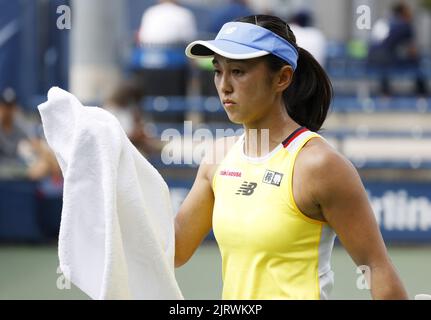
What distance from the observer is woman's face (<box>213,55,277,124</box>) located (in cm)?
344

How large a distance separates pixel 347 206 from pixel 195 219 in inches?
25.2

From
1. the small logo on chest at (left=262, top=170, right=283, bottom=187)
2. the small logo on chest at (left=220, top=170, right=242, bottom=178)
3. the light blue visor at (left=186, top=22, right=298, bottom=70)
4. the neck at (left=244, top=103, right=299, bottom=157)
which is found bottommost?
the small logo on chest at (left=220, top=170, right=242, bottom=178)

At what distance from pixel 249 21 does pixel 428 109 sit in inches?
372

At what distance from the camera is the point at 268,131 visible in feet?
11.7

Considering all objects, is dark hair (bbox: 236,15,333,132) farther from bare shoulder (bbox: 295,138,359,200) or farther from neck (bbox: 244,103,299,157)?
bare shoulder (bbox: 295,138,359,200)

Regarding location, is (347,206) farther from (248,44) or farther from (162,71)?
(162,71)

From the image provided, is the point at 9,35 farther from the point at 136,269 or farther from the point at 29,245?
the point at 136,269

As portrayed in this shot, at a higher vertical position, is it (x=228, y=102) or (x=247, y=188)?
(x=228, y=102)

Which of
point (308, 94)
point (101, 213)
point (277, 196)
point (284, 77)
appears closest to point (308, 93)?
point (308, 94)

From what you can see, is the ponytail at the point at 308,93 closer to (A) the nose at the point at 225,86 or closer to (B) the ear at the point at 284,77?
(B) the ear at the point at 284,77

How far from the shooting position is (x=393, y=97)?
49.3ft

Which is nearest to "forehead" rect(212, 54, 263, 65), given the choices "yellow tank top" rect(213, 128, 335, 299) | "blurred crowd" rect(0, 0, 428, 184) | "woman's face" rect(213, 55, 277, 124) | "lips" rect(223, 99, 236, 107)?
"woman's face" rect(213, 55, 277, 124)

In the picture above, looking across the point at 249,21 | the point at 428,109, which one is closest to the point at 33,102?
the point at 428,109

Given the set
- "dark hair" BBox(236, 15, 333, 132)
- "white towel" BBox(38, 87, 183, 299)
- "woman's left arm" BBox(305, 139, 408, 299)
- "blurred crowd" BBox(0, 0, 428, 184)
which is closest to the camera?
"white towel" BBox(38, 87, 183, 299)
